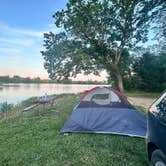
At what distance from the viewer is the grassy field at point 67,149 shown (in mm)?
4602

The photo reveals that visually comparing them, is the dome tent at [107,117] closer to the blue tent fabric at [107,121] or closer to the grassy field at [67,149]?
the blue tent fabric at [107,121]

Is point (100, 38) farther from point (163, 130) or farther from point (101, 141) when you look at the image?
point (163, 130)

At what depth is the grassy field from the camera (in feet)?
15.1

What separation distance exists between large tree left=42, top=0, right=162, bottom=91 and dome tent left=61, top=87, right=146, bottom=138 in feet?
49.5

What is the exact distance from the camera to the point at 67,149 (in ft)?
17.1

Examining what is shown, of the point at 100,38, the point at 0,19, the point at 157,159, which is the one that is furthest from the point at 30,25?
the point at 157,159

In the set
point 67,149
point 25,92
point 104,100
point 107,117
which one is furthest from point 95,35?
point 67,149

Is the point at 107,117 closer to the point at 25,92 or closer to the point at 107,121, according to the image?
the point at 107,121

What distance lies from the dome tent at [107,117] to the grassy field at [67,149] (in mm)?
228

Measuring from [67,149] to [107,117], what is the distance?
156cm

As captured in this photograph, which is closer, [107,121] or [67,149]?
[67,149]

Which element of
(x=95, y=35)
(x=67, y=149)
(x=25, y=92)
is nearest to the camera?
(x=67, y=149)

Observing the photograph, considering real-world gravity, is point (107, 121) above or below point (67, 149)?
above

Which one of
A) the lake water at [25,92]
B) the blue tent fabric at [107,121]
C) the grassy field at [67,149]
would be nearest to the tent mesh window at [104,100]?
the blue tent fabric at [107,121]
